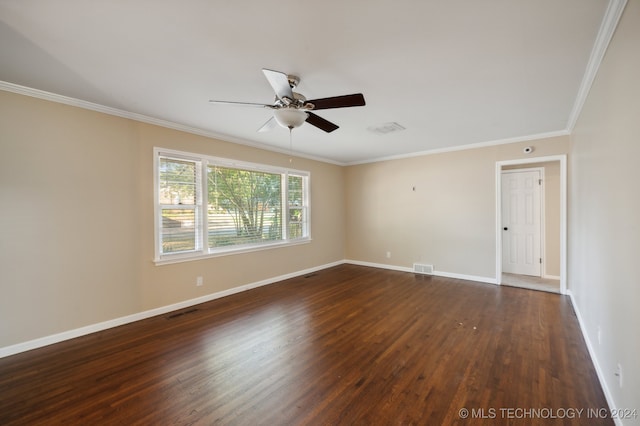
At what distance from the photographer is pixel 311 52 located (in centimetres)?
203

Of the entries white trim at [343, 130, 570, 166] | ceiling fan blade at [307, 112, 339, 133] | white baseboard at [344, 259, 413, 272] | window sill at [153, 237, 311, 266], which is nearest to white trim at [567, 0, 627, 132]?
white trim at [343, 130, 570, 166]

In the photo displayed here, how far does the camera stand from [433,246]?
543cm

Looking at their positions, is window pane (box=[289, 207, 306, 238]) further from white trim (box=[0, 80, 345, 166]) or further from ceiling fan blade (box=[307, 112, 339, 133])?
ceiling fan blade (box=[307, 112, 339, 133])

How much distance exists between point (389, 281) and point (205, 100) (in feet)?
14.1

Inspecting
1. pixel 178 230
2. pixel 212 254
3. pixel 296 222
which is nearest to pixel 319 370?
pixel 212 254

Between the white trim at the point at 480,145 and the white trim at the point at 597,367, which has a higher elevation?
the white trim at the point at 480,145

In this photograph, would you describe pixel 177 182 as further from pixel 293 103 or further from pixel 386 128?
pixel 386 128

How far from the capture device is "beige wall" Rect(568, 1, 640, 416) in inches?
53.3

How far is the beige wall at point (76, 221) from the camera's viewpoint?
255cm

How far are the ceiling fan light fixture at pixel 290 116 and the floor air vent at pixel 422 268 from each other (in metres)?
4.38

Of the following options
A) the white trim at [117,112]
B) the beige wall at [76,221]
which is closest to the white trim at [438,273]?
the white trim at [117,112]

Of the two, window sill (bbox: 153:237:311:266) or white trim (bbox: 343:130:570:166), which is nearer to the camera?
window sill (bbox: 153:237:311:266)

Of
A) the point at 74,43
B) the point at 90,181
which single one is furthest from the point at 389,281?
the point at 74,43

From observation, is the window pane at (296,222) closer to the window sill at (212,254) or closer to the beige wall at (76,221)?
the window sill at (212,254)
